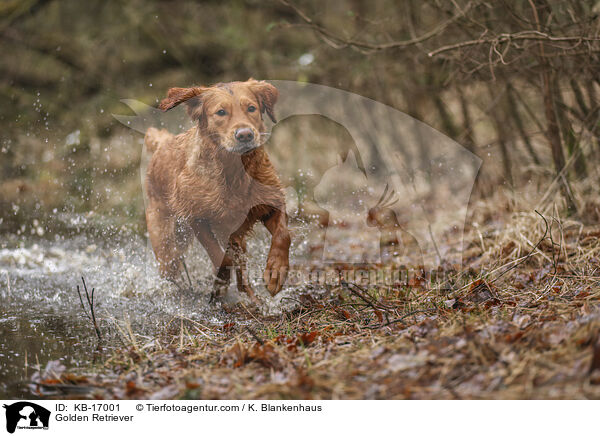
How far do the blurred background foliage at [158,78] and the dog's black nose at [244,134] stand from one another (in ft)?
9.80

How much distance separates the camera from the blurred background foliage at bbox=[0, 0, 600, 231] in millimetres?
6168

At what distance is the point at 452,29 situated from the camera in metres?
5.41

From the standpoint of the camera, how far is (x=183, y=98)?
141 inches

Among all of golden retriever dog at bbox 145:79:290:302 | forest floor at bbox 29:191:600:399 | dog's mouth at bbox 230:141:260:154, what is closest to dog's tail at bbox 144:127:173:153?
golden retriever dog at bbox 145:79:290:302

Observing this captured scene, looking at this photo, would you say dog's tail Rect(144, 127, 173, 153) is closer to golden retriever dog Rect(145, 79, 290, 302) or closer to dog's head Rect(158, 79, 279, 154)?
golden retriever dog Rect(145, 79, 290, 302)

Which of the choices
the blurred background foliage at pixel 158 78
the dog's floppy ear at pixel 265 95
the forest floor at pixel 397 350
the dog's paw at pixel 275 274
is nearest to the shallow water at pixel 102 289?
the forest floor at pixel 397 350

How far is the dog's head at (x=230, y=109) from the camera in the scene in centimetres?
345

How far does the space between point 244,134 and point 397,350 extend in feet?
5.71

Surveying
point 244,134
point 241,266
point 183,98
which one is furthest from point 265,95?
point 241,266

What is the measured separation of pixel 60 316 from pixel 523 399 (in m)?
3.20

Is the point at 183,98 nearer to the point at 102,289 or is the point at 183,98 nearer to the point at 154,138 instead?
the point at 154,138

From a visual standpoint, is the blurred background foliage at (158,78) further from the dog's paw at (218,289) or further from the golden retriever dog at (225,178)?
the dog's paw at (218,289)

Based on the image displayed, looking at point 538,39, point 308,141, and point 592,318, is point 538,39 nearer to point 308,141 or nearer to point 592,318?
point 592,318
